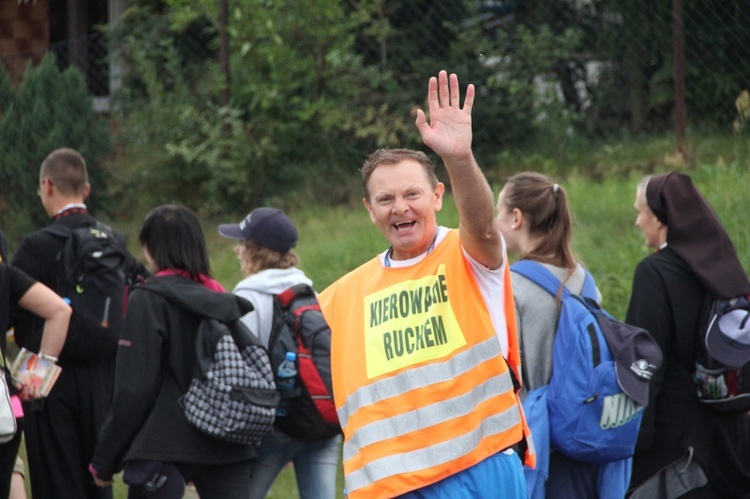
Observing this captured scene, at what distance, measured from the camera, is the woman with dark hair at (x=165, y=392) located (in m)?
4.78

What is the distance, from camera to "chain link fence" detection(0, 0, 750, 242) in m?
10.7

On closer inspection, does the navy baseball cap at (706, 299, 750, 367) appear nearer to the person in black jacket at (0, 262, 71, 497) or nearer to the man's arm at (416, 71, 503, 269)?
the man's arm at (416, 71, 503, 269)

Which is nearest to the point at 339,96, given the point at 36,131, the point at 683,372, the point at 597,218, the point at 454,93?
the point at 36,131

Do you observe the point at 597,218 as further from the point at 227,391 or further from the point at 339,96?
the point at 227,391

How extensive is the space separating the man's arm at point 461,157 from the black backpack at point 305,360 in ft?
6.77

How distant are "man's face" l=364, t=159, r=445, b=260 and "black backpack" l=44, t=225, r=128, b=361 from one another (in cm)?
283

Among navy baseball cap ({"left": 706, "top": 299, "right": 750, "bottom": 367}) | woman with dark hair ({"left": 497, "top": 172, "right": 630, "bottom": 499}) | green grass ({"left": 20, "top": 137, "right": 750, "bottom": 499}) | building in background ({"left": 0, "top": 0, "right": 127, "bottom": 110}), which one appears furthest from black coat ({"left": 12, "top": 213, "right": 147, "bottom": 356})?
building in background ({"left": 0, "top": 0, "right": 127, "bottom": 110})

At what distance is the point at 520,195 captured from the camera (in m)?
4.64

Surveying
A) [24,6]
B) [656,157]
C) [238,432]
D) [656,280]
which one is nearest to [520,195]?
[656,280]

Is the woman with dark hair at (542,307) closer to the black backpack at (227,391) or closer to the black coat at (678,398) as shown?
the black coat at (678,398)

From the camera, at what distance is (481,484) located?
3.33 m

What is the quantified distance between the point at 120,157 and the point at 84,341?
614cm

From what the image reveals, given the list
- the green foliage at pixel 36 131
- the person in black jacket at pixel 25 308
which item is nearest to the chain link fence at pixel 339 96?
the green foliage at pixel 36 131

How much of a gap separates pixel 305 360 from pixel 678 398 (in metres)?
1.73
